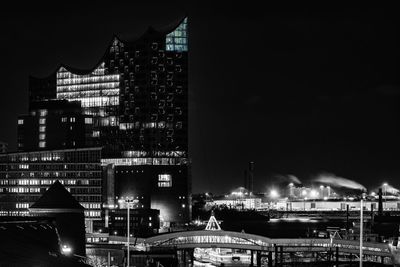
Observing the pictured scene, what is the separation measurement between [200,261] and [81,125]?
56.7 m

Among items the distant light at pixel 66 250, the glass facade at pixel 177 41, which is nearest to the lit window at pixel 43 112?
the glass facade at pixel 177 41

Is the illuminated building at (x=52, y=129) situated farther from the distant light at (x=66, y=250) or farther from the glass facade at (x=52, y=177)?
the distant light at (x=66, y=250)

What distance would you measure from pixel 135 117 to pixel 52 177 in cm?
4041

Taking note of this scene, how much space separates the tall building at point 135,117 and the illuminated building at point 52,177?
12705 mm

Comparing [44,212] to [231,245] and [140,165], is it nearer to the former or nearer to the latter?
[231,245]

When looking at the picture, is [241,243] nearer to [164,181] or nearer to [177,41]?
[164,181]

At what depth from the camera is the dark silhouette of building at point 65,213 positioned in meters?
78.2

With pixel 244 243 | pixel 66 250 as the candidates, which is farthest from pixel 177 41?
pixel 66 250

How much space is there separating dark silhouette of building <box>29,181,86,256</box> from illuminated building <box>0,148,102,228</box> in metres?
61.8

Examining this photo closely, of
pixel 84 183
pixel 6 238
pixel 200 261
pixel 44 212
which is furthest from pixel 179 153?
pixel 6 238

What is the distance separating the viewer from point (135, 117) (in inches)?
7190

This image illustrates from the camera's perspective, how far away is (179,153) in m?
176

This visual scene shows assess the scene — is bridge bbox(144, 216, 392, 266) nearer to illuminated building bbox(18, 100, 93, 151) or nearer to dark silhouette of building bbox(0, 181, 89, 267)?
dark silhouette of building bbox(0, 181, 89, 267)

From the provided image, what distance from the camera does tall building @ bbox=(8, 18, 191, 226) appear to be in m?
166
